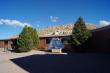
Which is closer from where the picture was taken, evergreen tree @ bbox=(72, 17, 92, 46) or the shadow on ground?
the shadow on ground

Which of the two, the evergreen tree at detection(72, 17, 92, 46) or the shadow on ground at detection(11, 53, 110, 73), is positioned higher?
the evergreen tree at detection(72, 17, 92, 46)

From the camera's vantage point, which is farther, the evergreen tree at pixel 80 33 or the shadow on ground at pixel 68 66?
the evergreen tree at pixel 80 33

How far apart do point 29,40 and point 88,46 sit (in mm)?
9691

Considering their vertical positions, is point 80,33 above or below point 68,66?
above

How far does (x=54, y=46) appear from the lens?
3534cm

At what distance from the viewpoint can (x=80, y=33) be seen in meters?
30.5

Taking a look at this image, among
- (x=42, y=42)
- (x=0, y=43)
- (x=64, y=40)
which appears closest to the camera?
(x=64, y=40)

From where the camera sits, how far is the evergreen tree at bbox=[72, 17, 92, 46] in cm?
3019

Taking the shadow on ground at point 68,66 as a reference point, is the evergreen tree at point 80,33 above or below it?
above

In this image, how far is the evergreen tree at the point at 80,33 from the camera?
99.0 feet

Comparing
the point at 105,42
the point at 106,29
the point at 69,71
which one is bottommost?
the point at 69,71

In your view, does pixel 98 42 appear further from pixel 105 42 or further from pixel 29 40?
pixel 29 40

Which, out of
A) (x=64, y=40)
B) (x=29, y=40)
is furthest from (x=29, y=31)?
(x=64, y=40)

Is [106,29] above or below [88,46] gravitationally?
above
